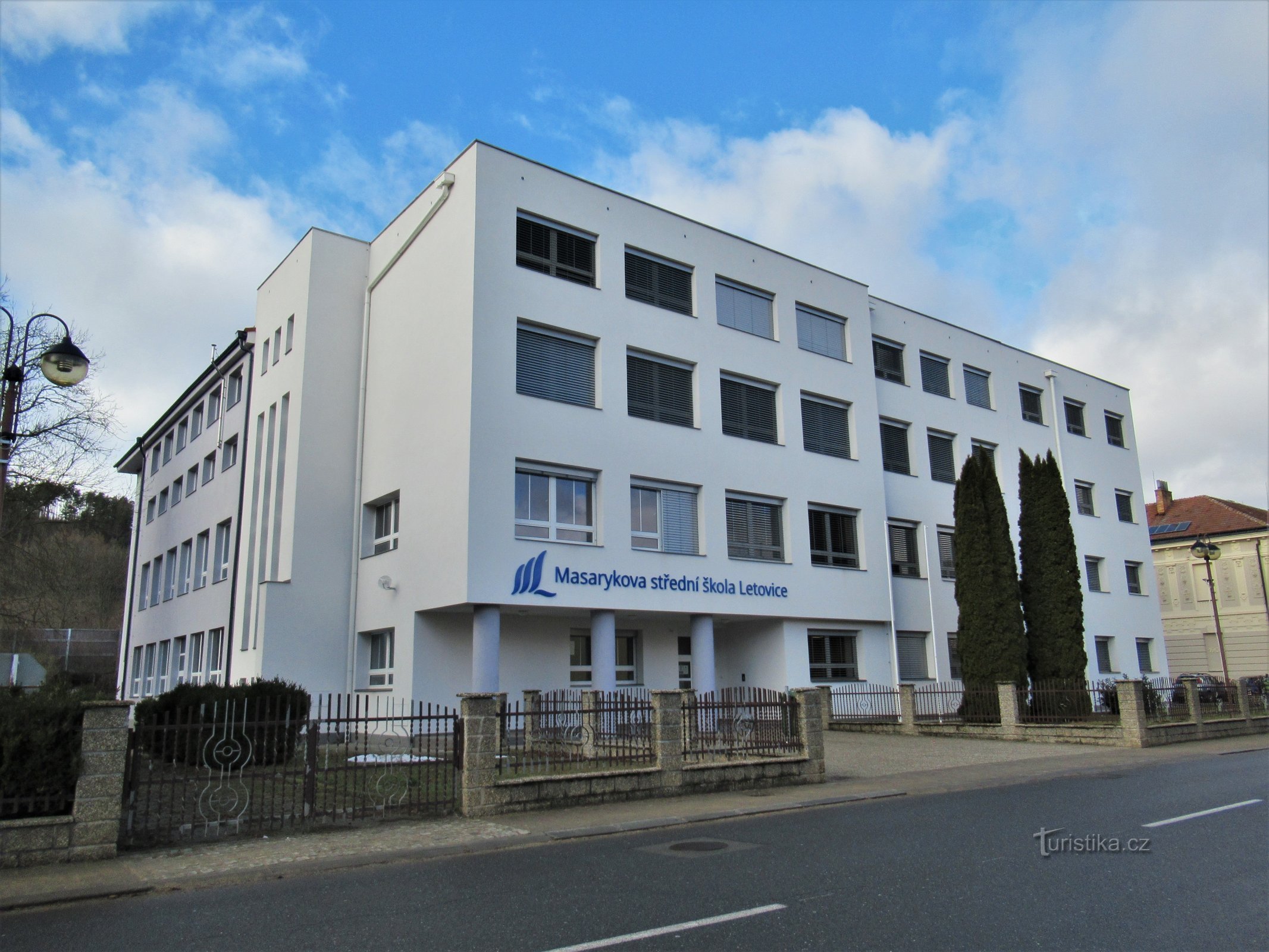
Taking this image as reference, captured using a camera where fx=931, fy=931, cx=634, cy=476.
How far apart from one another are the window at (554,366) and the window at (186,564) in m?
16.9

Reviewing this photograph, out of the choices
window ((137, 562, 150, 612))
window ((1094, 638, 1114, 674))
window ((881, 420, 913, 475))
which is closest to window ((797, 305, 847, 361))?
window ((881, 420, 913, 475))

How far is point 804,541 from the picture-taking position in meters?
26.3

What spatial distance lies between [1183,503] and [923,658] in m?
39.9

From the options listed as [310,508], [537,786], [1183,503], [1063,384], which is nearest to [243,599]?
[310,508]

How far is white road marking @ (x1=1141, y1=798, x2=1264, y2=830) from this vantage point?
360 inches

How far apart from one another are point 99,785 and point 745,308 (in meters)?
21.7

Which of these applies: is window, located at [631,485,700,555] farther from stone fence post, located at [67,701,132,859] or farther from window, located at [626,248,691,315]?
stone fence post, located at [67,701,132,859]

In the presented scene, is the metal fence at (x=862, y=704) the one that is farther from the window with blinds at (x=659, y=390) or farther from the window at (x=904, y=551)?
the window with blinds at (x=659, y=390)

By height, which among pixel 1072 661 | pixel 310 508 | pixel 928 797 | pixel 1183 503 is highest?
pixel 1183 503

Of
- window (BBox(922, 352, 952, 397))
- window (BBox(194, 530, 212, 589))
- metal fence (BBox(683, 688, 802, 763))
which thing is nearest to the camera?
metal fence (BBox(683, 688, 802, 763))

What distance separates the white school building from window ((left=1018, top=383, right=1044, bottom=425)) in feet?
20.2

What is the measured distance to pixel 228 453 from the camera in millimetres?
30359

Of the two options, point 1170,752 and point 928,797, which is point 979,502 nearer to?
point 1170,752

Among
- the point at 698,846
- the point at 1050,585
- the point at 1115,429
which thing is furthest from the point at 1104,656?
the point at 698,846
